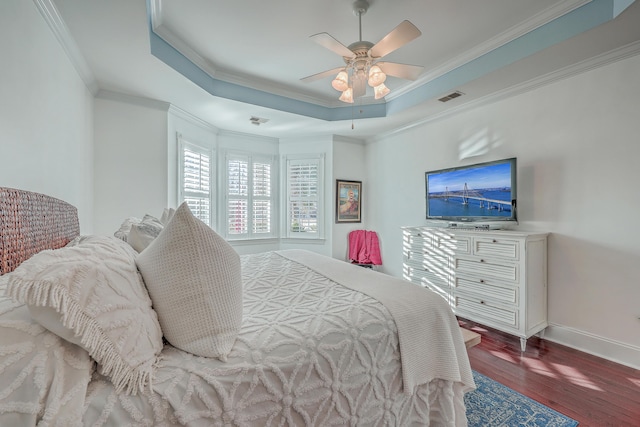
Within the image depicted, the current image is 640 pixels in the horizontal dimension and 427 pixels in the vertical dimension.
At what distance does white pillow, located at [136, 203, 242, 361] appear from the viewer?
2.84ft

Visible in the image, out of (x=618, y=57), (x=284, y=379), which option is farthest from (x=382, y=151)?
(x=284, y=379)

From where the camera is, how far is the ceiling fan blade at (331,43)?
72.2 inches

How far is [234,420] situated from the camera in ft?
2.56

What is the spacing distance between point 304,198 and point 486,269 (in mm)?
2881

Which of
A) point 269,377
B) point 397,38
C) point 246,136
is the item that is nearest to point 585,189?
point 397,38

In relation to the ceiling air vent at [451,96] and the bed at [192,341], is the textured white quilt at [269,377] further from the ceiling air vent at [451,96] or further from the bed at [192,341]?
the ceiling air vent at [451,96]

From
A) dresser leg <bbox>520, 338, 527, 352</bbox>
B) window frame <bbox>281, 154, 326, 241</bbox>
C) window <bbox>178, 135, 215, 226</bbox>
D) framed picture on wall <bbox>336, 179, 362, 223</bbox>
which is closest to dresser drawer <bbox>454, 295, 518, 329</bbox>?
dresser leg <bbox>520, 338, 527, 352</bbox>

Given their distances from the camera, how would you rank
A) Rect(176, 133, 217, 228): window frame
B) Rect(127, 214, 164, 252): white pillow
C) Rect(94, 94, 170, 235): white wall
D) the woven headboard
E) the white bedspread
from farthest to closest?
Rect(176, 133, 217, 228): window frame < Rect(94, 94, 170, 235): white wall < Rect(127, 214, 164, 252): white pillow < the white bedspread < the woven headboard

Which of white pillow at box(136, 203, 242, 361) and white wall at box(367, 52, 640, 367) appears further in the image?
white wall at box(367, 52, 640, 367)

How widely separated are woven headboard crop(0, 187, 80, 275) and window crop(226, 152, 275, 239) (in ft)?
8.92

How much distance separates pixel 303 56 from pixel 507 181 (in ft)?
7.95

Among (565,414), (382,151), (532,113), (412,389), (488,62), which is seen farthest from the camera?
(382,151)

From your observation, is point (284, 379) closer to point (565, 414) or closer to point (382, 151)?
point (565, 414)

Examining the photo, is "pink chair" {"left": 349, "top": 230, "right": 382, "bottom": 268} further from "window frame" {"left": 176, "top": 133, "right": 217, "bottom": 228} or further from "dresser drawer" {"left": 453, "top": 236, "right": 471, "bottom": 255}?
"window frame" {"left": 176, "top": 133, "right": 217, "bottom": 228}
